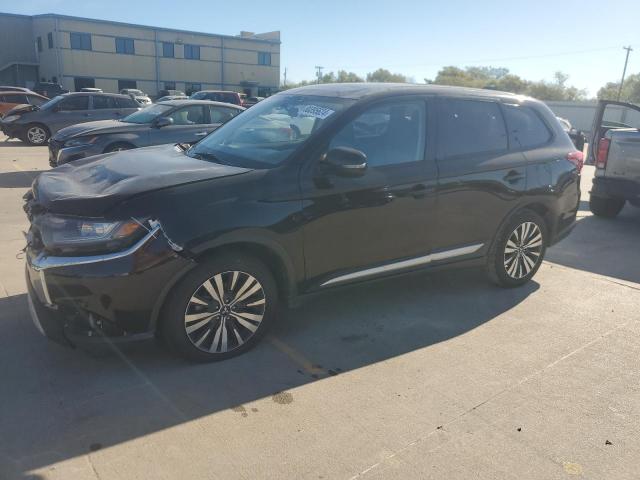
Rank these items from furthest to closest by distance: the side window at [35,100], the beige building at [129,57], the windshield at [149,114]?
the beige building at [129,57] → the side window at [35,100] → the windshield at [149,114]

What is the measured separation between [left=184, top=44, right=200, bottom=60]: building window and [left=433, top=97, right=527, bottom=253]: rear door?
52246 mm

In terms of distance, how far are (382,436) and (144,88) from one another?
52641mm

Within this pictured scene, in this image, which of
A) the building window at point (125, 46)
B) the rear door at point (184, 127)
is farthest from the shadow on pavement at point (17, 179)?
the building window at point (125, 46)

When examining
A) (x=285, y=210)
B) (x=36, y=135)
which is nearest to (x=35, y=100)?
(x=36, y=135)

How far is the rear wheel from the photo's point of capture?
48.6 ft

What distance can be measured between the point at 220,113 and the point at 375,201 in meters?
7.56

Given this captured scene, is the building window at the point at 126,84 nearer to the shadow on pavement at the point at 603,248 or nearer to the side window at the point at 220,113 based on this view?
the side window at the point at 220,113

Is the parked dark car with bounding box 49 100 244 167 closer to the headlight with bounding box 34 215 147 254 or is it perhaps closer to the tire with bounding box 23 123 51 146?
the headlight with bounding box 34 215 147 254

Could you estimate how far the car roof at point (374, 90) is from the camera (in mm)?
4129

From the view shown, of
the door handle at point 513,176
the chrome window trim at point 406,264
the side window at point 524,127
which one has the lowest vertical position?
the chrome window trim at point 406,264

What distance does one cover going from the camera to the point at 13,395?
3.09m

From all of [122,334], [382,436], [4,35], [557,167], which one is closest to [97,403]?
[122,334]

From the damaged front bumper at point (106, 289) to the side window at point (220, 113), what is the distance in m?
7.79

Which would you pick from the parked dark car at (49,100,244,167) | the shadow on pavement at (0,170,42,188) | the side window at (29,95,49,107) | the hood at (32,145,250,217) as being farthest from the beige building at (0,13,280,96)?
the hood at (32,145,250,217)
